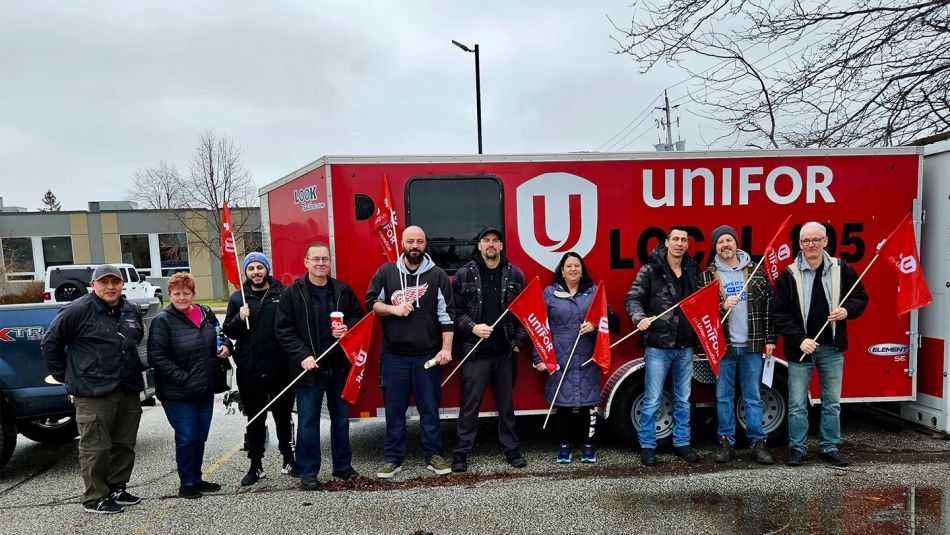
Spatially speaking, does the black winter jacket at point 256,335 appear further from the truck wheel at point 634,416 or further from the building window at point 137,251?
the building window at point 137,251

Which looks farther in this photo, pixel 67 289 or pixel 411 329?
pixel 67 289

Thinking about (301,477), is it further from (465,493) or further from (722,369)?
(722,369)

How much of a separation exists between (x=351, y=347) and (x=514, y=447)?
1643 mm

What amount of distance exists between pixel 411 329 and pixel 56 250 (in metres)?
33.9

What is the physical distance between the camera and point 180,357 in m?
4.22

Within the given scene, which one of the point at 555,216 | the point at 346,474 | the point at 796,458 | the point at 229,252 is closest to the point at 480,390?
the point at 346,474

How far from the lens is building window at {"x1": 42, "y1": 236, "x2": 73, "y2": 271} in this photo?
3022cm

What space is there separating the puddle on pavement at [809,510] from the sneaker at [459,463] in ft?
4.08

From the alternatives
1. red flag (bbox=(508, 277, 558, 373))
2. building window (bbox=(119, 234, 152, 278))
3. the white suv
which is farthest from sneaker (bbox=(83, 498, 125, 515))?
building window (bbox=(119, 234, 152, 278))

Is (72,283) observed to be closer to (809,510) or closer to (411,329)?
(411,329)

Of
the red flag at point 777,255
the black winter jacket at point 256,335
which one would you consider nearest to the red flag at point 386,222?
the black winter jacket at point 256,335

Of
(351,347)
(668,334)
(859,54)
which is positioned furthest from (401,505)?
(859,54)

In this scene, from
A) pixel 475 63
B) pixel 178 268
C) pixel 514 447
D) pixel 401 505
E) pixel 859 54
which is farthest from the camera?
pixel 178 268

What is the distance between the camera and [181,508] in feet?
13.7
